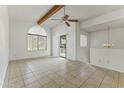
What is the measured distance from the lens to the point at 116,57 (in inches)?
177

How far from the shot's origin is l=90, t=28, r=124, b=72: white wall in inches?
173

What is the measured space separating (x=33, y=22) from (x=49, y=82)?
225 inches

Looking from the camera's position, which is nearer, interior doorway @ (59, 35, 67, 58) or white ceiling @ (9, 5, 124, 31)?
white ceiling @ (9, 5, 124, 31)

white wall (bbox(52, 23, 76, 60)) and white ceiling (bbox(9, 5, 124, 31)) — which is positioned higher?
white ceiling (bbox(9, 5, 124, 31))

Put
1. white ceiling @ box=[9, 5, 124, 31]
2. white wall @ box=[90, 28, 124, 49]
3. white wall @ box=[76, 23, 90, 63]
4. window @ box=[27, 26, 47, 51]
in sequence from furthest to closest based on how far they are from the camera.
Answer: window @ box=[27, 26, 47, 51]
white wall @ box=[76, 23, 90, 63]
white wall @ box=[90, 28, 124, 49]
white ceiling @ box=[9, 5, 124, 31]

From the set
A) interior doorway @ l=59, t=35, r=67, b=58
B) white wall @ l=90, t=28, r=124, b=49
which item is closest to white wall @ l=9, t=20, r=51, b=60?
interior doorway @ l=59, t=35, r=67, b=58

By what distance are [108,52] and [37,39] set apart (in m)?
5.48

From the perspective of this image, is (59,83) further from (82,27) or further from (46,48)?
(46,48)

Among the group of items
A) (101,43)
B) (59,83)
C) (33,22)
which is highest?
(33,22)

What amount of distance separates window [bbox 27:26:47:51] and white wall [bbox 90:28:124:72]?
3971 mm

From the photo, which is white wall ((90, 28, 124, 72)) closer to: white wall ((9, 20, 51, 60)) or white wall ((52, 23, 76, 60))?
white wall ((52, 23, 76, 60))

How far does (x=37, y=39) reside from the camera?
8.24m

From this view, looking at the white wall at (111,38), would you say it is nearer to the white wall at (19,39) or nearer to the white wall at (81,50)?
the white wall at (81,50)
